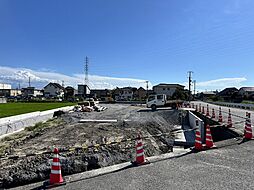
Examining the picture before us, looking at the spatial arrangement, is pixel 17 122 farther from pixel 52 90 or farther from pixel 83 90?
pixel 52 90

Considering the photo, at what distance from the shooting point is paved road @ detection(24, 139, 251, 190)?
4547mm

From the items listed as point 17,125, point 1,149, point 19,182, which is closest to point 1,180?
point 19,182

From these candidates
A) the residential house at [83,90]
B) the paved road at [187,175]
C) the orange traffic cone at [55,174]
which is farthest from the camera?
the residential house at [83,90]

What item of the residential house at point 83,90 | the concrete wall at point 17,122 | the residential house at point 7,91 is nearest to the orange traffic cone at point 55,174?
the concrete wall at point 17,122

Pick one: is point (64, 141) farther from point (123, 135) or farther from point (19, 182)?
point (19, 182)

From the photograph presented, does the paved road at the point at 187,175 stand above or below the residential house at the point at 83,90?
below

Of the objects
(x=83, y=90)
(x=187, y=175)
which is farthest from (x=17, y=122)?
(x=83, y=90)

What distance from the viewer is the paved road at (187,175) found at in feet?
14.9

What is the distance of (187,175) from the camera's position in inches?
200

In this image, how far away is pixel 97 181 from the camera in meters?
4.96

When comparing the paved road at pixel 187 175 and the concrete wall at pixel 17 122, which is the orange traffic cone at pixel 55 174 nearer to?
the paved road at pixel 187 175

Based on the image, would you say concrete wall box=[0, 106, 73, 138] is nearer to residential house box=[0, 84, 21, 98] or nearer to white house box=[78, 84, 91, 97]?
white house box=[78, 84, 91, 97]

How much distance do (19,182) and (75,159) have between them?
1682mm

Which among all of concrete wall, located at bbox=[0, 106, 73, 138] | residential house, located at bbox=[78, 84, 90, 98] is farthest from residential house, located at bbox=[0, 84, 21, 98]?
concrete wall, located at bbox=[0, 106, 73, 138]
